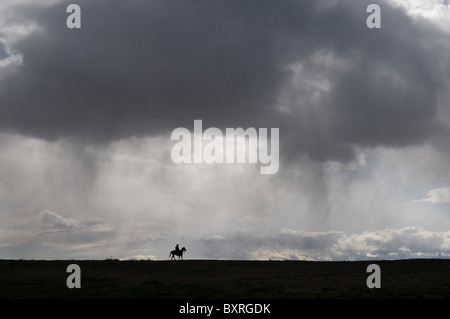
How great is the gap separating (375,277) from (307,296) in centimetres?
865

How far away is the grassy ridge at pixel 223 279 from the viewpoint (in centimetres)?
3378

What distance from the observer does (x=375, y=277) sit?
3875 centimetres

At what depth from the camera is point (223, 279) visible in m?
40.9

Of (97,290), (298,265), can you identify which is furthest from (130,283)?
(298,265)

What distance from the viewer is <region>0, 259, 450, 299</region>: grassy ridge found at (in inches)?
1330
